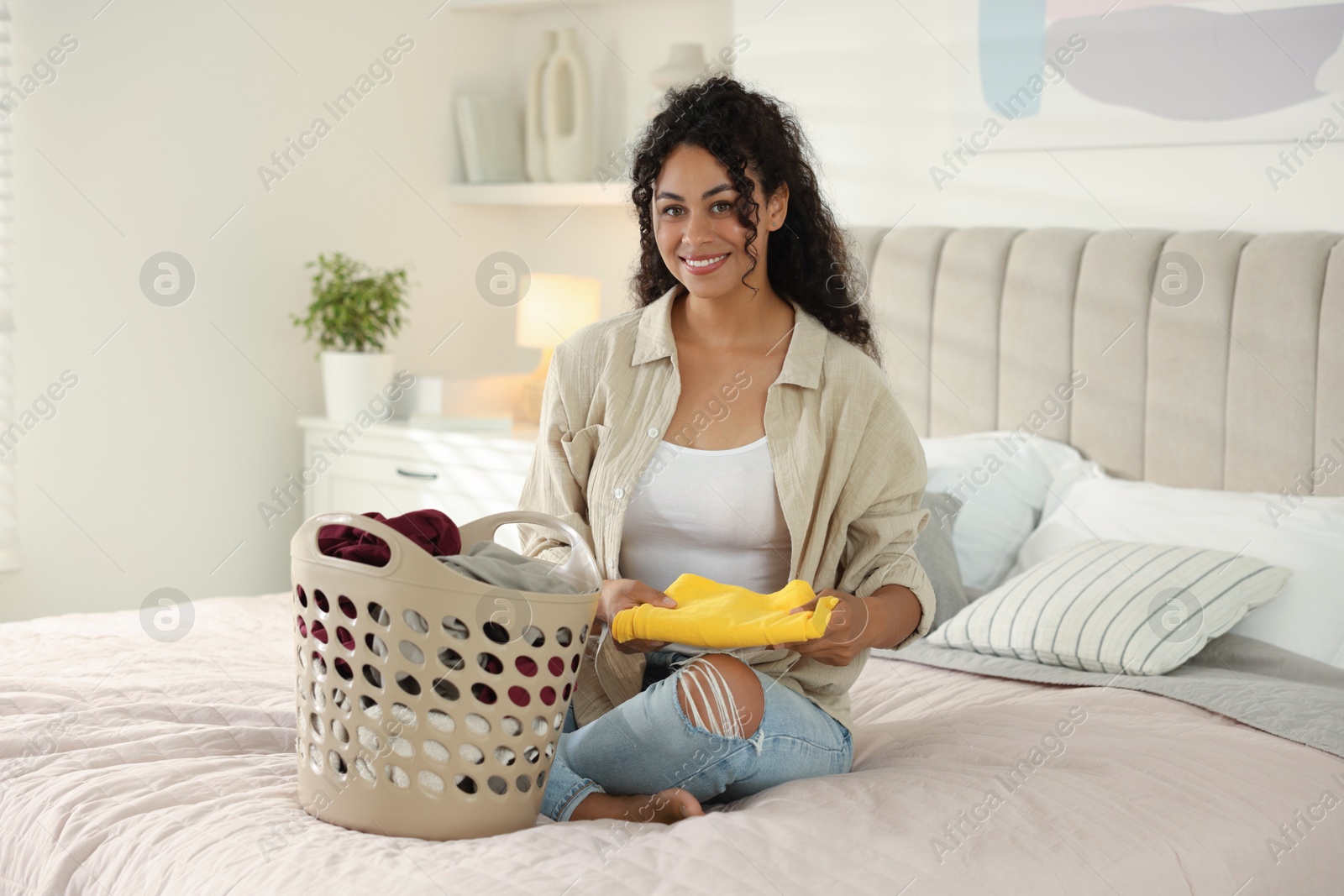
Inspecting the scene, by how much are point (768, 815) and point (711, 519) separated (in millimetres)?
431

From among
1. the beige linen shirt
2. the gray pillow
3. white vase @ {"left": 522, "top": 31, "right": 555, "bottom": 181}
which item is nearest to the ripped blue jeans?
the beige linen shirt

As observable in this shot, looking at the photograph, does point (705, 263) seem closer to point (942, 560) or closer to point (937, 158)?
point (942, 560)

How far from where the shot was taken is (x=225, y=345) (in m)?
3.45

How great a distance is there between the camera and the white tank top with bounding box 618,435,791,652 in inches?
61.8

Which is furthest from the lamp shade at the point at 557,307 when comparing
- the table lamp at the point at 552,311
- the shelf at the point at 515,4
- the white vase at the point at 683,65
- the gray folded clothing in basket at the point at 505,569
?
the gray folded clothing in basket at the point at 505,569

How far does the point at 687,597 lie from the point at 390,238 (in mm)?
2647

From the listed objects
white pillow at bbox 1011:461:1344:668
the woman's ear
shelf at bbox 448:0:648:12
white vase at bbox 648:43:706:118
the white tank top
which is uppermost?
shelf at bbox 448:0:648:12

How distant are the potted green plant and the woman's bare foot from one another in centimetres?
228

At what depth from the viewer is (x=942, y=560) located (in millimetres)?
2283

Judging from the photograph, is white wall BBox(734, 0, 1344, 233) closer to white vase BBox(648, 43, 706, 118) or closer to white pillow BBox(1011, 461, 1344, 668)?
white vase BBox(648, 43, 706, 118)

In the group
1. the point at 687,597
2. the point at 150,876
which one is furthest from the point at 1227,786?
the point at 150,876

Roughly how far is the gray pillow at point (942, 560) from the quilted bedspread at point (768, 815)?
0.41m

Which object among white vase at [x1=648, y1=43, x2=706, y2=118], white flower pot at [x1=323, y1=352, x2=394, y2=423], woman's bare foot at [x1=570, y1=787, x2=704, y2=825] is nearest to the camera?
woman's bare foot at [x1=570, y1=787, x2=704, y2=825]

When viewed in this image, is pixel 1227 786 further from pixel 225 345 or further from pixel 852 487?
pixel 225 345
